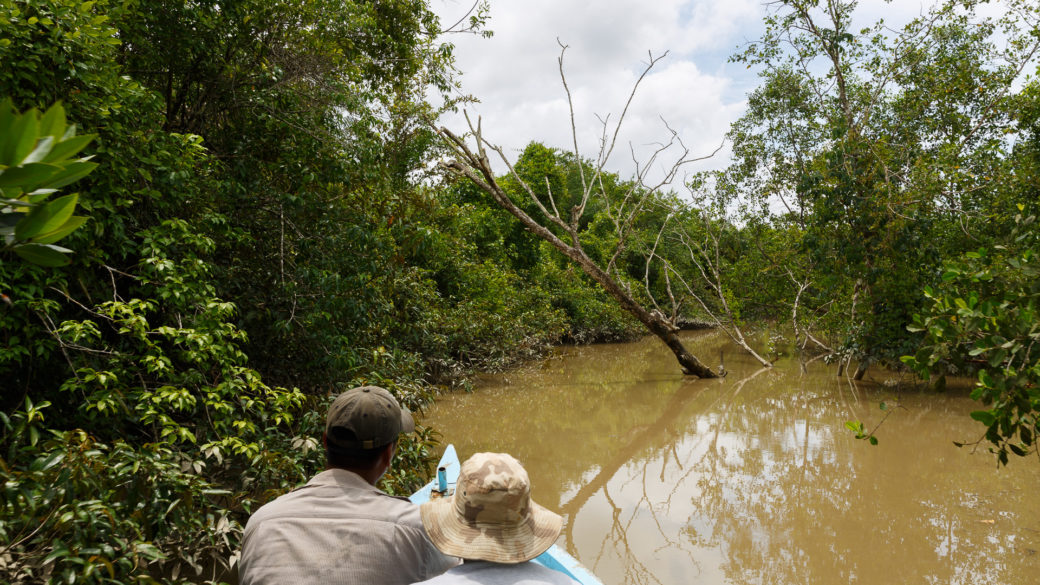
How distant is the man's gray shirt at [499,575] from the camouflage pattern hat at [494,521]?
0.03m

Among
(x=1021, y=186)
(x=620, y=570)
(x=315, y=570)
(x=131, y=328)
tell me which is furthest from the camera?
(x=1021, y=186)

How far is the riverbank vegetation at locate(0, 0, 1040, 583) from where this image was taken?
246 cm

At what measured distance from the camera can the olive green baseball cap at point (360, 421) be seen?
1.69 m

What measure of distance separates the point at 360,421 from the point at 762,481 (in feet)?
15.5

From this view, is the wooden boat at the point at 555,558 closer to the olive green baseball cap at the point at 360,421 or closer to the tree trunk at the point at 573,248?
the olive green baseball cap at the point at 360,421

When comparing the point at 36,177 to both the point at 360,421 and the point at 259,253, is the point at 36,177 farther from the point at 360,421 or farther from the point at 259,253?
the point at 259,253

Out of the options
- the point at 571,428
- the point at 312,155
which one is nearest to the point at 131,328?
the point at 312,155

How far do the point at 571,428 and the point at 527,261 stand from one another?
895 centimetres

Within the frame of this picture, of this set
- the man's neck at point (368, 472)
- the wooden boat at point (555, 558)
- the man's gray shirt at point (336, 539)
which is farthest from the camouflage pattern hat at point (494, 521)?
the wooden boat at point (555, 558)

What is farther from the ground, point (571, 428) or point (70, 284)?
point (70, 284)

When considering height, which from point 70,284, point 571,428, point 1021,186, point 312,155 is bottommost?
point 571,428

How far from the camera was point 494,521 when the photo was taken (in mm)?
1473

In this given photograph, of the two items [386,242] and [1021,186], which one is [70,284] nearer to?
[386,242]

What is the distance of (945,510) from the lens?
455 centimetres
